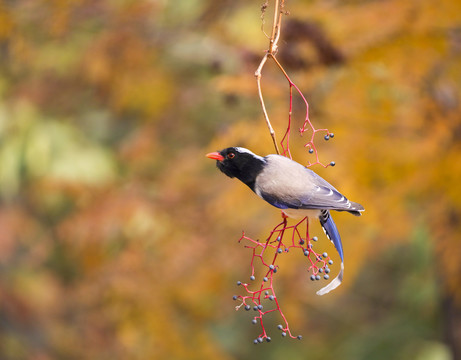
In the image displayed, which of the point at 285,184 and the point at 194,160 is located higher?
the point at 194,160

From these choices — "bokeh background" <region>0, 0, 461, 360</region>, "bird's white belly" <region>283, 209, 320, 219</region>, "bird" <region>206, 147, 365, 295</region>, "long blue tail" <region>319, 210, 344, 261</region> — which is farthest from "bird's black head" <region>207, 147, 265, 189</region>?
"bokeh background" <region>0, 0, 461, 360</region>

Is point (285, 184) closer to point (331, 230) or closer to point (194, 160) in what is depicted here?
point (331, 230)

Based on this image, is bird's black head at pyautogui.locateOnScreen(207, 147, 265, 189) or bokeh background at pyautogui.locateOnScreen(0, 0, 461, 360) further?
bokeh background at pyautogui.locateOnScreen(0, 0, 461, 360)

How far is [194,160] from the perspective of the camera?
5859 mm

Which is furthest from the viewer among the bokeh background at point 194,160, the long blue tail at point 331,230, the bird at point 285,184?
the bokeh background at point 194,160

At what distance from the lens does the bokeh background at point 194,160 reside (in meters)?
4.07

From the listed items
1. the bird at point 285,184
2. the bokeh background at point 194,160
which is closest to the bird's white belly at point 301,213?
the bird at point 285,184

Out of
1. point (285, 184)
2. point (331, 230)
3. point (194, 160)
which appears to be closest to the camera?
point (285, 184)

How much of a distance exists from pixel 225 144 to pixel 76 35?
388cm

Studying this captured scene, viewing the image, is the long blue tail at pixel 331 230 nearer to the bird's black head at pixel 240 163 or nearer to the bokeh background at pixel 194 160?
the bird's black head at pixel 240 163

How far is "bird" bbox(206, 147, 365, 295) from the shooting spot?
1.78m

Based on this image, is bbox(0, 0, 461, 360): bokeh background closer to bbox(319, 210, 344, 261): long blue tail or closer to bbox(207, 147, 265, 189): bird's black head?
bbox(319, 210, 344, 261): long blue tail

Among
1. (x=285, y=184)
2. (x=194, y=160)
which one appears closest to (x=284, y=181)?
(x=285, y=184)

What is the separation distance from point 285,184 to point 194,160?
4094 mm
